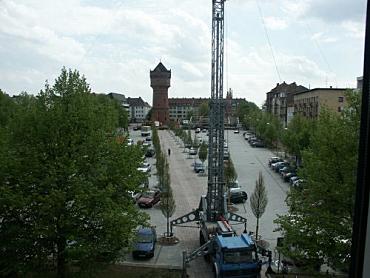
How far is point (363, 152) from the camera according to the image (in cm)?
126

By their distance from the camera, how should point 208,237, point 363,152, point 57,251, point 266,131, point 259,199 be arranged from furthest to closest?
point 266,131
point 259,199
point 208,237
point 57,251
point 363,152

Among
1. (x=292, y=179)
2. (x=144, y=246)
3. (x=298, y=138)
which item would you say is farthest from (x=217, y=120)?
(x=298, y=138)

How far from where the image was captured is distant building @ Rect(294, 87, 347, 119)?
25328mm

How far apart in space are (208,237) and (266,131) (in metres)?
19.5

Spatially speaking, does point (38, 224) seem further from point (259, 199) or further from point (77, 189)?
point (259, 199)

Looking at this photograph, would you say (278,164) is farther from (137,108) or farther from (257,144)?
(137,108)

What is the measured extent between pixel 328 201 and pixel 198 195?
8.63 meters

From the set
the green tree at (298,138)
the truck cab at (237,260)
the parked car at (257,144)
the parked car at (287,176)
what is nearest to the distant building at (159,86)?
the parked car at (257,144)

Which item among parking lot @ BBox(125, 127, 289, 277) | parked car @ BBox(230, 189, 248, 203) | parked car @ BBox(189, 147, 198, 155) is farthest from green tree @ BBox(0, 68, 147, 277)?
parked car @ BBox(189, 147, 198, 155)

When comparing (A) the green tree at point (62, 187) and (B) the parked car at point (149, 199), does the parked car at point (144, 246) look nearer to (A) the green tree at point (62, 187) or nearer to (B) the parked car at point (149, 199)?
(A) the green tree at point (62, 187)

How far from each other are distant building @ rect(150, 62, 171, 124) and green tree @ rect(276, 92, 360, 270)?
4268 centimetres

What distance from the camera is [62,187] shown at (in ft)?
16.8

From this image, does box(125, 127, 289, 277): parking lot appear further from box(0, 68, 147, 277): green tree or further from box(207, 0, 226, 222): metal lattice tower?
box(0, 68, 147, 277): green tree

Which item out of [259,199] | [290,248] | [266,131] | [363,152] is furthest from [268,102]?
[363,152]
